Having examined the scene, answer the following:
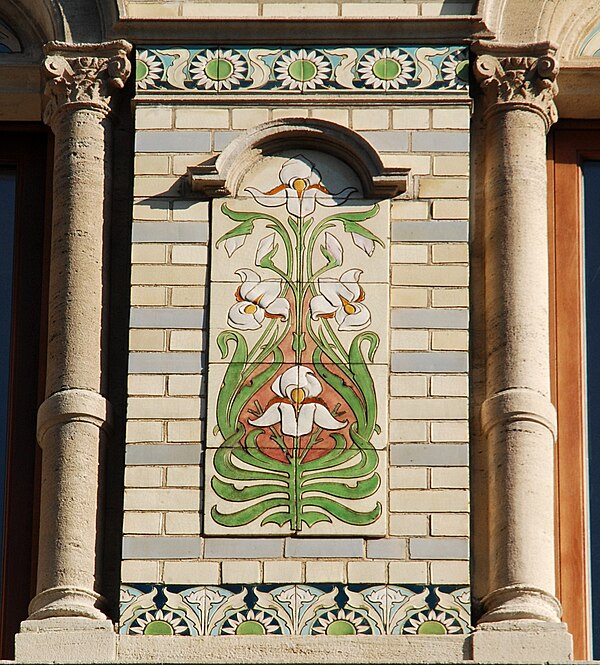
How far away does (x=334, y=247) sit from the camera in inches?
508

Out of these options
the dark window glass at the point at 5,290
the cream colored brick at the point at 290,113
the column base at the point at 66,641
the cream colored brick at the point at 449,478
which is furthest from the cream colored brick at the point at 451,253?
the column base at the point at 66,641

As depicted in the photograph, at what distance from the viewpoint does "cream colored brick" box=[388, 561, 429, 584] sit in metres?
12.3

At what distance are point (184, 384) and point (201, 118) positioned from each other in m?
1.32

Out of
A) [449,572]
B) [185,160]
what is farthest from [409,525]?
[185,160]

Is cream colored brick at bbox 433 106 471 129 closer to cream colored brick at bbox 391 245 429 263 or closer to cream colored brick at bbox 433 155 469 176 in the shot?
cream colored brick at bbox 433 155 469 176

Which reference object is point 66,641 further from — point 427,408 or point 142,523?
point 427,408

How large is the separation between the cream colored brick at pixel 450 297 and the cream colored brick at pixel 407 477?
799 mm

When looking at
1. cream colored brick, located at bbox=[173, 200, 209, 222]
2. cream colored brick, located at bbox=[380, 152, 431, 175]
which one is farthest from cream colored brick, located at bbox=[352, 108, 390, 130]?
cream colored brick, located at bbox=[173, 200, 209, 222]

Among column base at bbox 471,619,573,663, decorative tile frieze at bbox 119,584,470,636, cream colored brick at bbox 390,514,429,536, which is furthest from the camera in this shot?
cream colored brick at bbox 390,514,429,536

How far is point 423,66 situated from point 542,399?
1710 millimetres

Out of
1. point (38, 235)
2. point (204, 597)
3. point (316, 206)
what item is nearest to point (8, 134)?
point (38, 235)

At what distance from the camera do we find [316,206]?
13.0 metres

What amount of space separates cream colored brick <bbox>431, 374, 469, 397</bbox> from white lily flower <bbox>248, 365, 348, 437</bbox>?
1.41 ft

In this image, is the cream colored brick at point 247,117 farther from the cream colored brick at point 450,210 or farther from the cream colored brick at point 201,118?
the cream colored brick at point 450,210
